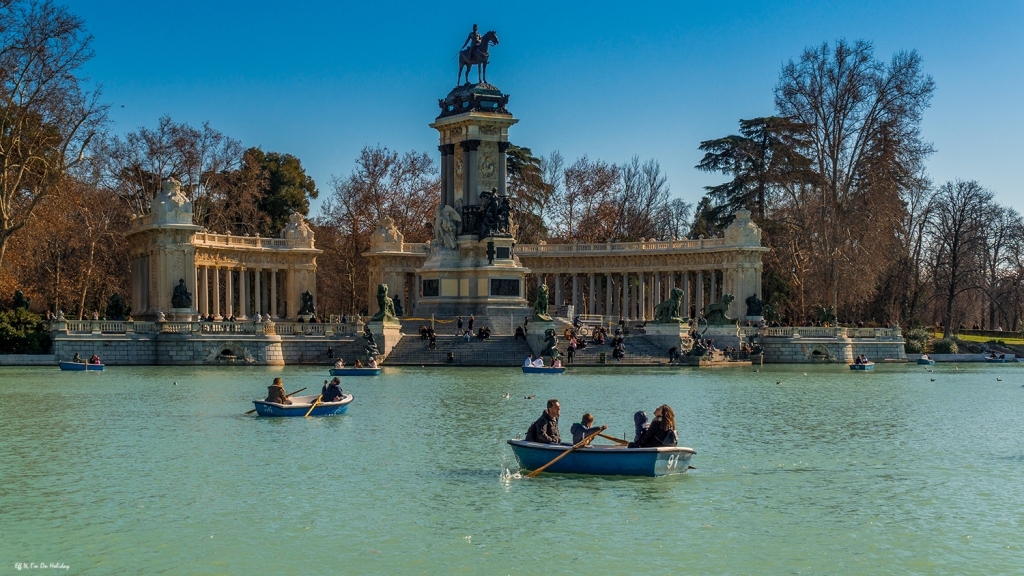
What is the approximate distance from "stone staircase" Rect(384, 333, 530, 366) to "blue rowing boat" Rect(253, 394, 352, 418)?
20.6 m

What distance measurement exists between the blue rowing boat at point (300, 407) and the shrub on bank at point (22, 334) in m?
23.9

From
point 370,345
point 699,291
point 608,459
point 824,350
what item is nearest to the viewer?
point 608,459

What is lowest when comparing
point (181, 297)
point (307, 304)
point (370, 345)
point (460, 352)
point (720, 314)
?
point (460, 352)

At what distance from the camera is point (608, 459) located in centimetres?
1869

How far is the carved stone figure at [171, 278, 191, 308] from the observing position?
182 feet

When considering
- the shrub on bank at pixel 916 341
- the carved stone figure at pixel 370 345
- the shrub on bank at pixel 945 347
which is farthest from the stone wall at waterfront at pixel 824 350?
the carved stone figure at pixel 370 345

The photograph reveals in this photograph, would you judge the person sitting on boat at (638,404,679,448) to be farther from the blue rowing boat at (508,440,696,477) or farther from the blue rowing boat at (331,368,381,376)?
the blue rowing boat at (331,368,381,376)

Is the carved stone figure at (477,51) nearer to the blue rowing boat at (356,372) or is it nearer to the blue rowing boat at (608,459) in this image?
the blue rowing boat at (356,372)

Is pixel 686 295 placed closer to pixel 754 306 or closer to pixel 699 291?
pixel 699 291

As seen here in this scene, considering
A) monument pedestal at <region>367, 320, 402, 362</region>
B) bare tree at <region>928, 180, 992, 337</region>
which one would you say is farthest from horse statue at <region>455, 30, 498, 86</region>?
bare tree at <region>928, 180, 992, 337</region>

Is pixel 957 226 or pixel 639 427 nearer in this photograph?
pixel 639 427

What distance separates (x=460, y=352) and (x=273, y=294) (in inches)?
819

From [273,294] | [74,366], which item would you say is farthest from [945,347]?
[74,366]

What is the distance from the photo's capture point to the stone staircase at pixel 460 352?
4938 cm
